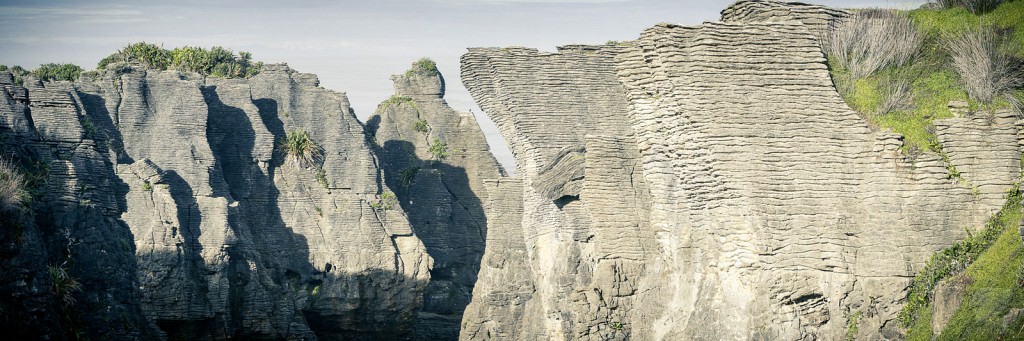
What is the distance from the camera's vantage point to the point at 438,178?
46.2 meters

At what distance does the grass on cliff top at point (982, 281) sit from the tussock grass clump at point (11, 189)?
1412 cm

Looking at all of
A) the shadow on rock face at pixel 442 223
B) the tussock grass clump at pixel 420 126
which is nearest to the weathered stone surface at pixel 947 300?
the shadow on rock face at pixel 442 223

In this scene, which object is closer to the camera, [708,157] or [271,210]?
[708,157]

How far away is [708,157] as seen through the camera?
25078 millimetres

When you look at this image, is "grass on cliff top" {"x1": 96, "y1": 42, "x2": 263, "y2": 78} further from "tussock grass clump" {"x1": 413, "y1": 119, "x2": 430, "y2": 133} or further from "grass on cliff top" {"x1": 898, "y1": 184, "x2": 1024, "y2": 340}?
"grass on cliff top" {"x1": 898, "y1": 184, "x2": 1024, "y2": 340}

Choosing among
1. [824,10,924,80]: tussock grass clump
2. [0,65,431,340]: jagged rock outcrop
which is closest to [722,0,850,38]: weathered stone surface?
[824,10,924,80]: tussock grass clump

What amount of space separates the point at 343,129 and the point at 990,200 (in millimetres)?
22637

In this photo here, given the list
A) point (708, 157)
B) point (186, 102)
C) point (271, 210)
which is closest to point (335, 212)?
point (271, 210)

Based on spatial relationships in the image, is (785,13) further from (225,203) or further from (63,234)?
(225,203)

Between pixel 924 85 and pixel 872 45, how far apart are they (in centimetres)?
110

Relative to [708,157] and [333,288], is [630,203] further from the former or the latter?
[333,288]

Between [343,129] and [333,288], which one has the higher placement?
[343,129]

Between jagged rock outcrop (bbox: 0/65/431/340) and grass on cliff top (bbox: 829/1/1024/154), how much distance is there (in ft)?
47.4

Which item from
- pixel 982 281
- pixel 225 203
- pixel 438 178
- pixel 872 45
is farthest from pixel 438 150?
pixel 982 281
